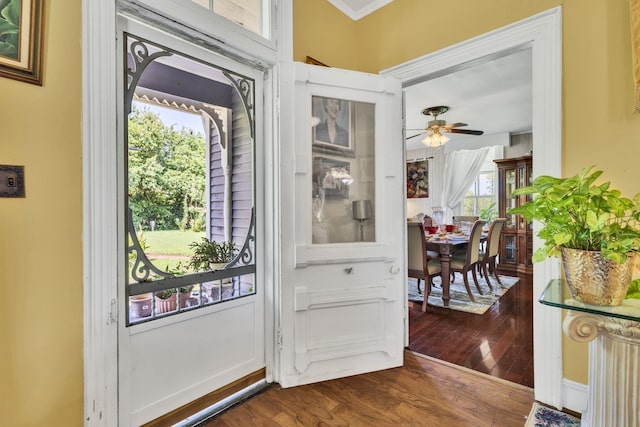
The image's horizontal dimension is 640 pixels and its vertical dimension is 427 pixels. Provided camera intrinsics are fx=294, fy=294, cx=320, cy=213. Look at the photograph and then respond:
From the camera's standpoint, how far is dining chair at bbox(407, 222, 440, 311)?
134 inches

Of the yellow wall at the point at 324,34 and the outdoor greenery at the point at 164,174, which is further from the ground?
the yellow wall at the point at 324,34

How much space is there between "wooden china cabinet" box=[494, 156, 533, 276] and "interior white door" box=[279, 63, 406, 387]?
4183 mm

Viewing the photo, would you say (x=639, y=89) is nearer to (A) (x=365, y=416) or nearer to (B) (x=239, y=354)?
(A) (x=365, y=416)

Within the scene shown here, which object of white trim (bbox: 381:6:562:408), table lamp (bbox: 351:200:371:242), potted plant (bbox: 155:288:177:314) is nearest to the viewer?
potted plant (bbox: 155:288:177:314)

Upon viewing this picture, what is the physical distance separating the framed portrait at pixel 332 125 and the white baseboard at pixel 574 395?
76.0 inches

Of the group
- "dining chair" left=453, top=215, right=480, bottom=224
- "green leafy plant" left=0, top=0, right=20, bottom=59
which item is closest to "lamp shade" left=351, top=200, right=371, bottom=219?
"green leafy plant" left=0, top=0, right=20, bottom=59

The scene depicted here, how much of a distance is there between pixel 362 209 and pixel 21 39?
1.91 meters

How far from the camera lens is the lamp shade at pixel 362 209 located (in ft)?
7.14

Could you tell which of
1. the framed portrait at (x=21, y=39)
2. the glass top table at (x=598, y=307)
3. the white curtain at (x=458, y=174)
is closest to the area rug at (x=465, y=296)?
the white curtain at (x=458, y=174)

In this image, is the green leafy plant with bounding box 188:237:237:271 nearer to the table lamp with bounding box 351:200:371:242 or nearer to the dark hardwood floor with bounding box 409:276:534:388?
the table lamp with bounding box 351:200:371:242

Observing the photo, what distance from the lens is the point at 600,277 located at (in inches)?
42.8

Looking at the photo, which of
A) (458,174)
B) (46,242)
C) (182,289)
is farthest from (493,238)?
(46,242)

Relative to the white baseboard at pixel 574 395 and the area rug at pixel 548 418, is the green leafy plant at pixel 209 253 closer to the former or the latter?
the area rug at pixel 548 418

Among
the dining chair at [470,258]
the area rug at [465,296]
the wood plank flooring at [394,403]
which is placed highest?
the dining chair at [470,258]
